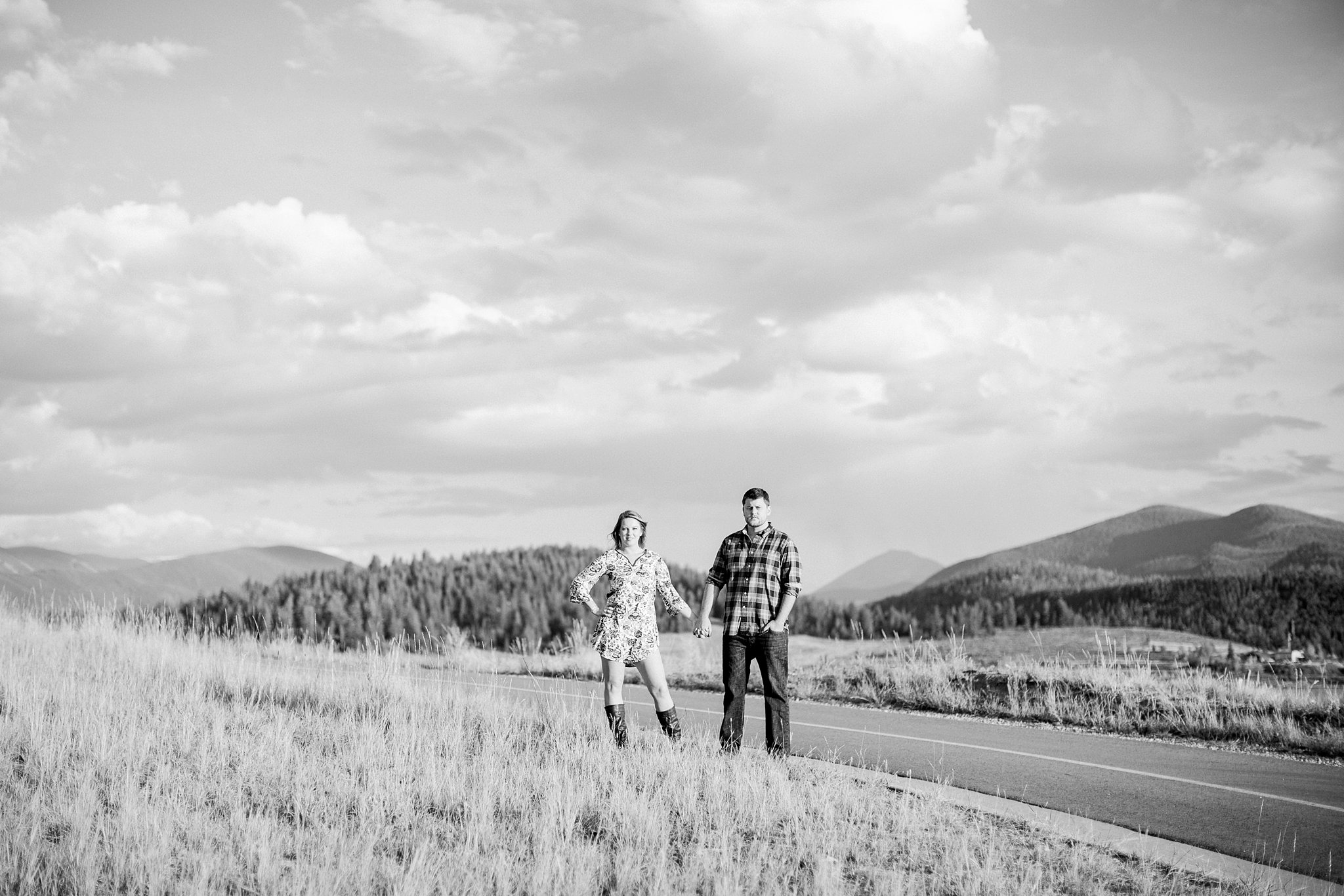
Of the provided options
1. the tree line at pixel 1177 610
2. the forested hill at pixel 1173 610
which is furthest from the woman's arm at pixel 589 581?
the tree line at pixel 1177 610

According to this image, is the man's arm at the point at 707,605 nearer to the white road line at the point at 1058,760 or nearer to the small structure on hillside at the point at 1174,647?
the white road line at the point at 1058,760

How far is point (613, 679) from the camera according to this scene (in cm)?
973

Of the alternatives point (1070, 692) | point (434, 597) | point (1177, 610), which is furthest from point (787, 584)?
point (1177, 610)

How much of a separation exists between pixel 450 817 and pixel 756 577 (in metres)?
3.35

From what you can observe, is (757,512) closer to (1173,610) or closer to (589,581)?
(589,581)

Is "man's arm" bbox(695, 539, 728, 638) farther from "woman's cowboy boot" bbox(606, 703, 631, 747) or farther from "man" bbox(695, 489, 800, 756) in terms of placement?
"woman's cowboy boot" bbox(606, 703, 631, 747)

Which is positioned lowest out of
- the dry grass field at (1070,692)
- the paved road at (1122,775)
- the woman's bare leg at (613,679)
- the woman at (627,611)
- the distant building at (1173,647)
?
the paved road at (1122,775)

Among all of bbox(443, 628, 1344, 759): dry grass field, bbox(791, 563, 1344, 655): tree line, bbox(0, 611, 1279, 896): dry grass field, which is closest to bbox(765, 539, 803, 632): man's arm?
bbox(0, 611, 1279, 896): dry grass field

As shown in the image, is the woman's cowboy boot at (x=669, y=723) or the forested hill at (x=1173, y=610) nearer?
the woman's cowboy boot at (x=669, y=723)

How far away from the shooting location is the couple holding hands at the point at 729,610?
31.1ft

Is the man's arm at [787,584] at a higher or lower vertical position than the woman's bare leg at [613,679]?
higher

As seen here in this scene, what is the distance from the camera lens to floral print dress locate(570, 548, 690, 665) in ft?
31.8

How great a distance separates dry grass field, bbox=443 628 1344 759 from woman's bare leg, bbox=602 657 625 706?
23.2 ft

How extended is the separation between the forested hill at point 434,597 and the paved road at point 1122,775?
65.5 meters
